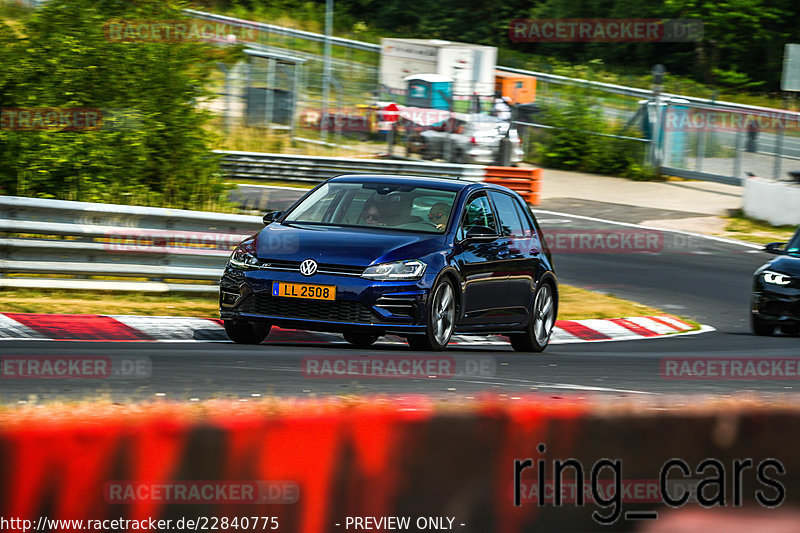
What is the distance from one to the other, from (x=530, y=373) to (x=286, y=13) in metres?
54.8

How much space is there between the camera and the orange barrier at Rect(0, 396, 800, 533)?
4656 millimetres

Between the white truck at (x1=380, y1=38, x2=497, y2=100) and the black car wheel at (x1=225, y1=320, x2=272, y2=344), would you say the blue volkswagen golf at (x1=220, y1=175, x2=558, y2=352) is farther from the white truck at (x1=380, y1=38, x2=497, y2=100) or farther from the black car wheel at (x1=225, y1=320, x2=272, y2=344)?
the white truck at (x1=380, y1=38, x2=497, y2=100)

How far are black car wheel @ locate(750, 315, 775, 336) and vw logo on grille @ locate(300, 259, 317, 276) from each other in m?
6.33

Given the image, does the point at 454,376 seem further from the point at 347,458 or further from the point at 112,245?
the point at 112,245

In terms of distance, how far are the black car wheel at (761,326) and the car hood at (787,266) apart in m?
0.60

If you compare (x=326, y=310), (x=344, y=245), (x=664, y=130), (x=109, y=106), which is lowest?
(x=326, y=310)

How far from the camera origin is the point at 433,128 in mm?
30766

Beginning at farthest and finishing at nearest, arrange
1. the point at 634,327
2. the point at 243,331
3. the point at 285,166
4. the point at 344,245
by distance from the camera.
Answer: the point at 285,166, the point at 634,327, the point at 243,331, the point at 344,245

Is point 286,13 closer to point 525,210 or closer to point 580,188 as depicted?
point 580,188

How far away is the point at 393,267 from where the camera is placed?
32.2ft

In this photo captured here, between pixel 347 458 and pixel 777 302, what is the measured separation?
31.4 feet

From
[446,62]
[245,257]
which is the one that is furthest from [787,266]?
[446,62]

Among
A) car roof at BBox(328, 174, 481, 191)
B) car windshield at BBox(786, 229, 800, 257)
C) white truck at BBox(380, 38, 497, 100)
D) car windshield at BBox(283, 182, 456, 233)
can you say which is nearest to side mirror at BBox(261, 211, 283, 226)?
car windshield at BBox(283, 182, 456, 233)

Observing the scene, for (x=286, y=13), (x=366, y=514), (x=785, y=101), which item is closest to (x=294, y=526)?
(x=366, y=514)
